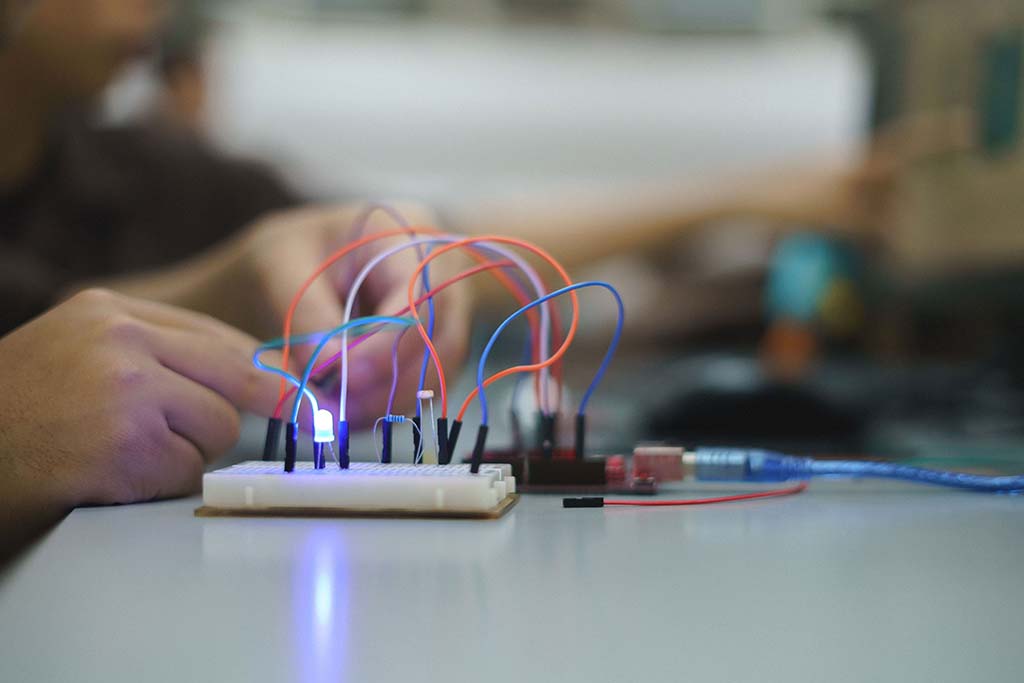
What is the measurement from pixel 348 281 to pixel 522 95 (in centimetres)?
129

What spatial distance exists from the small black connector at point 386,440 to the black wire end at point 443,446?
0.09 feet

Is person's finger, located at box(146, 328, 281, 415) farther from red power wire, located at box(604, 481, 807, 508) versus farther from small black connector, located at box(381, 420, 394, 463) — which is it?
red power wire, located at box(604, 481, 807, 508)

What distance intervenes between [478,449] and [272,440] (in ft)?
0.37

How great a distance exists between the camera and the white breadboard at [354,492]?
14.4 inches

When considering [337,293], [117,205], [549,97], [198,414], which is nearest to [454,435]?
[198,414]

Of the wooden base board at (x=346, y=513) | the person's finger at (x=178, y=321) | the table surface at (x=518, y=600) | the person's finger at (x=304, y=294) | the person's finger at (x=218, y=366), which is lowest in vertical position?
the table surface at (x=518, y=600)

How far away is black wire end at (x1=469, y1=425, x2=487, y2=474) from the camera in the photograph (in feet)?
1.27

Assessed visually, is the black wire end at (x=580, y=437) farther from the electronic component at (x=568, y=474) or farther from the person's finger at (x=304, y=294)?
the person's finger at (x=304, y=294)

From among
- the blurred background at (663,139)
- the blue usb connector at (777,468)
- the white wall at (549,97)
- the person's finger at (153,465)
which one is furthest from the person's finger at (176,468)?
the white wall at (549,97)

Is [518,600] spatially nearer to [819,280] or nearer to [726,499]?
[726,499]

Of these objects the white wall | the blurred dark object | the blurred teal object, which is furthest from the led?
the blurred teal object

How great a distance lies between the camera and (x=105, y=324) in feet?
1.40

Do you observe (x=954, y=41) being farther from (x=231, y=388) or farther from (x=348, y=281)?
(x=231, y=388)

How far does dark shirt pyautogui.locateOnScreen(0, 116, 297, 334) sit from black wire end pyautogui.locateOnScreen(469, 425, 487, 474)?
1.42 m
